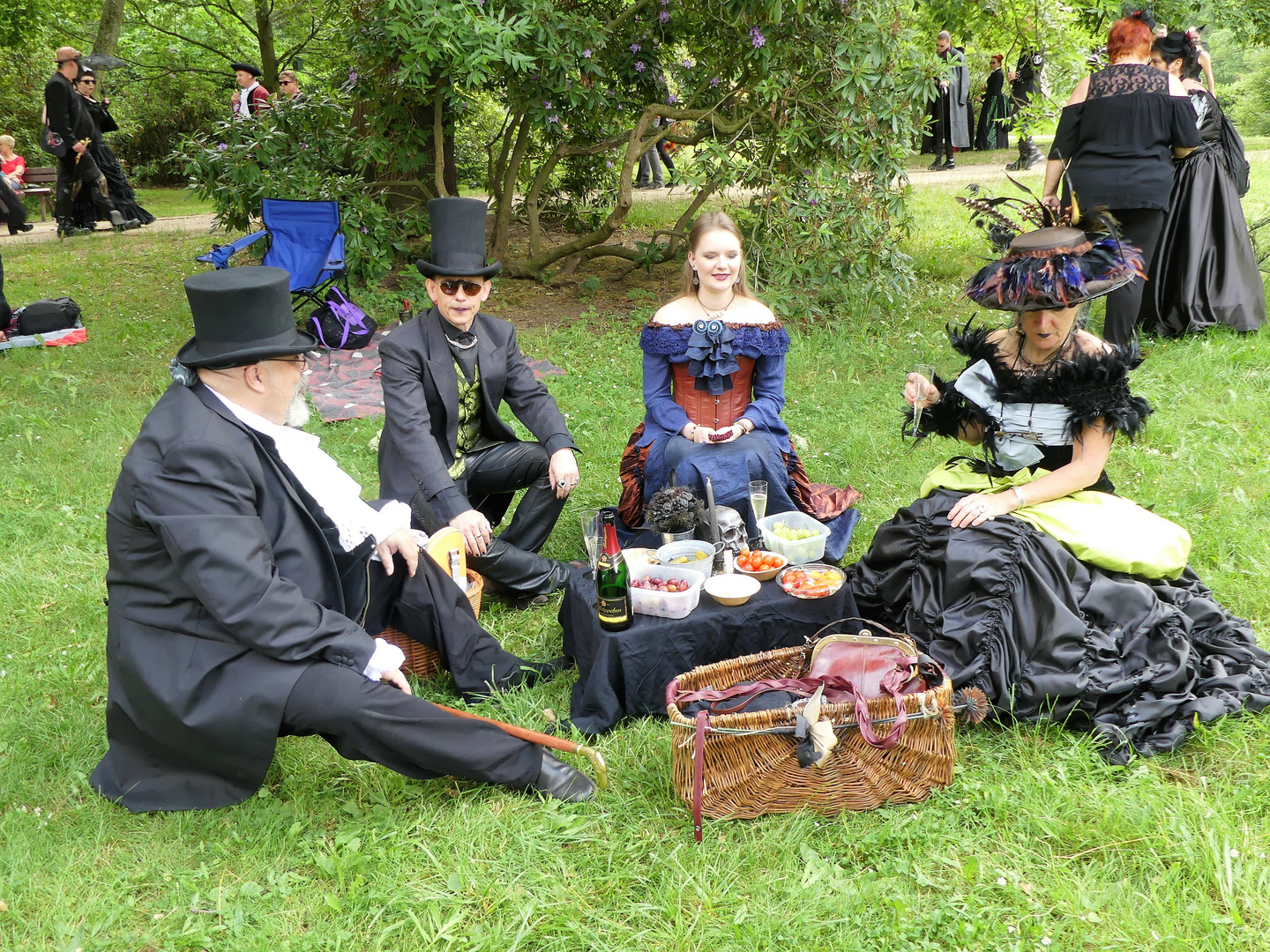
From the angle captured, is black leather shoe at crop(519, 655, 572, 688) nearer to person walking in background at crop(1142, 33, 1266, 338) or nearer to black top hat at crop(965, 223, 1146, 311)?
black top hat at crop(965, 223, 1146, 311)

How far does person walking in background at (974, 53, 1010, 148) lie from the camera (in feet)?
52.6

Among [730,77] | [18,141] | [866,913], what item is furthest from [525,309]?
[18,141]

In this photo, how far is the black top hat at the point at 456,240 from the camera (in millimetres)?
3855

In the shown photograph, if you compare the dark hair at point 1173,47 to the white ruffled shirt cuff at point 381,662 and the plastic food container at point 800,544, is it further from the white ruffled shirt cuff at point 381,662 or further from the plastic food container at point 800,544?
the white ruffled shirt cuff at point 381,662

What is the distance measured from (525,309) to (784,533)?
211 inches

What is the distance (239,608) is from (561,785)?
3.53 ft

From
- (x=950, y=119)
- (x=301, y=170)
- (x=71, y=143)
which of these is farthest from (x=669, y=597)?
(x=950, y=119)

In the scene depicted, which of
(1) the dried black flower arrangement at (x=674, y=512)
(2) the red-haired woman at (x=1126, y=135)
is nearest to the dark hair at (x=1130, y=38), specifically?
(2) the red-haired woman at (x=1126, y=135)

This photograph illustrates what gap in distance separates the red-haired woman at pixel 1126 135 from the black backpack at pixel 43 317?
25.3ft

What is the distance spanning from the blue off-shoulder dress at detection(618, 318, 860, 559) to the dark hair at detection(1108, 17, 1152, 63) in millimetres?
3692

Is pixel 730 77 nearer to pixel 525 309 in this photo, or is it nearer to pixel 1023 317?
pixel 525 309

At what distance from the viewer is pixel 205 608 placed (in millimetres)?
2625

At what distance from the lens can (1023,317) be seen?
3480mm

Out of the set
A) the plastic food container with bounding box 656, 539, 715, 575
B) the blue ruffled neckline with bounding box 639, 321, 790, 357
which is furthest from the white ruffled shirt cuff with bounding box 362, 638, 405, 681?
the blue ruffled neckline with bounding box 639, 321, 790, 357
